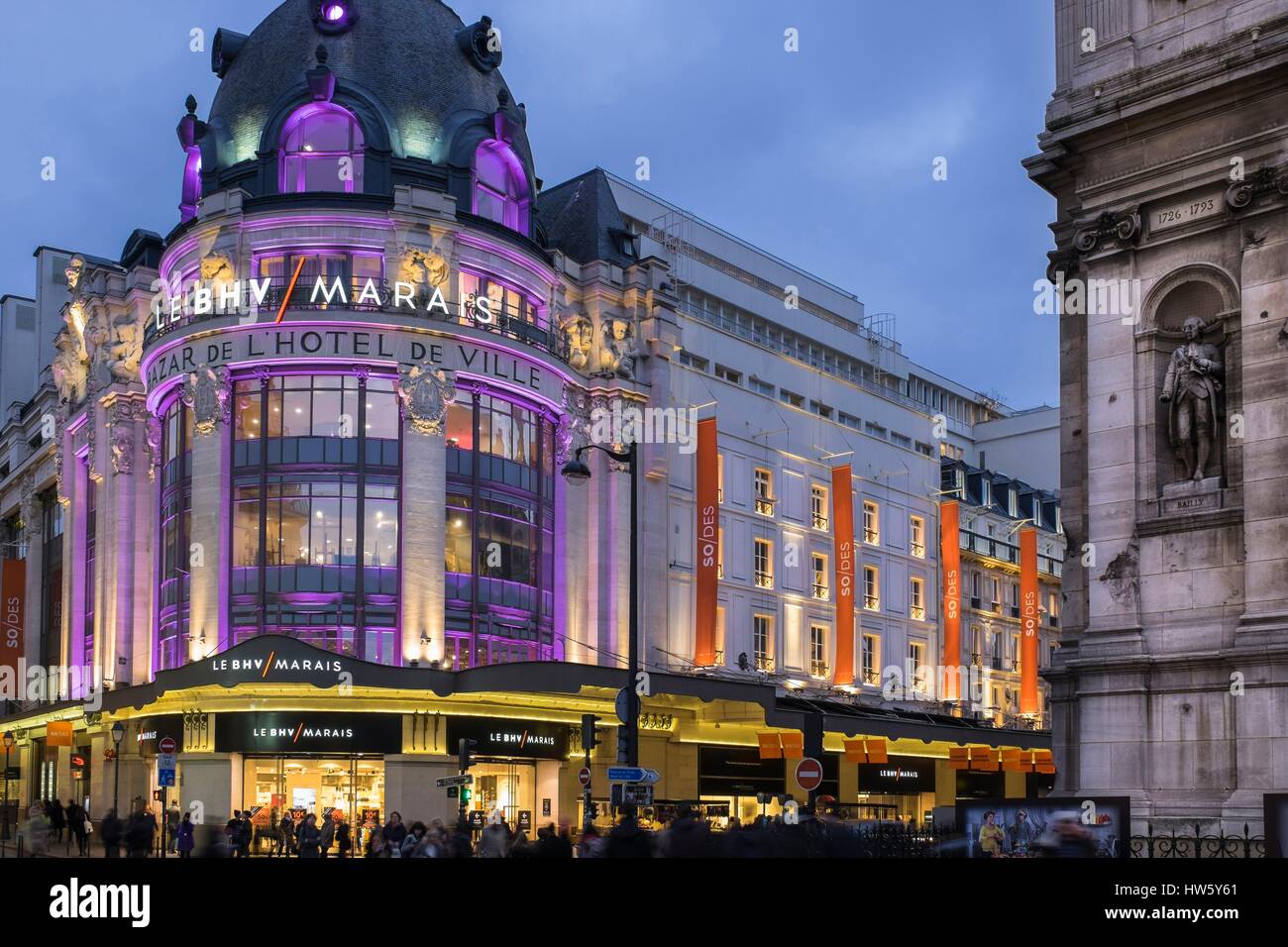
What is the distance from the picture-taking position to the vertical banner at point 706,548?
200ft

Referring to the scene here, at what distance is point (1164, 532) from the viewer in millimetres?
24516

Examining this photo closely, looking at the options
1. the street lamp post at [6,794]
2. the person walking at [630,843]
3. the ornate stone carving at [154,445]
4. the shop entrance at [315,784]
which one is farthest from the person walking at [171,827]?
the person walking at [630,843]

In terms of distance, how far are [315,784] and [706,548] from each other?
59.1 ft

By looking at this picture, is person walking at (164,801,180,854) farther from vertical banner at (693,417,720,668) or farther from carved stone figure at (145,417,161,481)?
vertical banner at (693,417,720,668)

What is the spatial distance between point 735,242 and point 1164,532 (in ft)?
193

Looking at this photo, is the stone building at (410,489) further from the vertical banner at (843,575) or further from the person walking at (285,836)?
the person walking at (285,836)

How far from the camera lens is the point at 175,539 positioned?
56406mm

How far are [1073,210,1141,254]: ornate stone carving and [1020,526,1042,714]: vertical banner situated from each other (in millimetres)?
43882

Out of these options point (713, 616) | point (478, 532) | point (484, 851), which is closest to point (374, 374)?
point (478, 532)

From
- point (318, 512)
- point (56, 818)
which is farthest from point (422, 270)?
point (56, 818)

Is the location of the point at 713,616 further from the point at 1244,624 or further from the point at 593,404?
the point at 1244,624

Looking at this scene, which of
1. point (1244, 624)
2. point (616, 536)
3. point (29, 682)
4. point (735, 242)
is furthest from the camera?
point (735, 242)
